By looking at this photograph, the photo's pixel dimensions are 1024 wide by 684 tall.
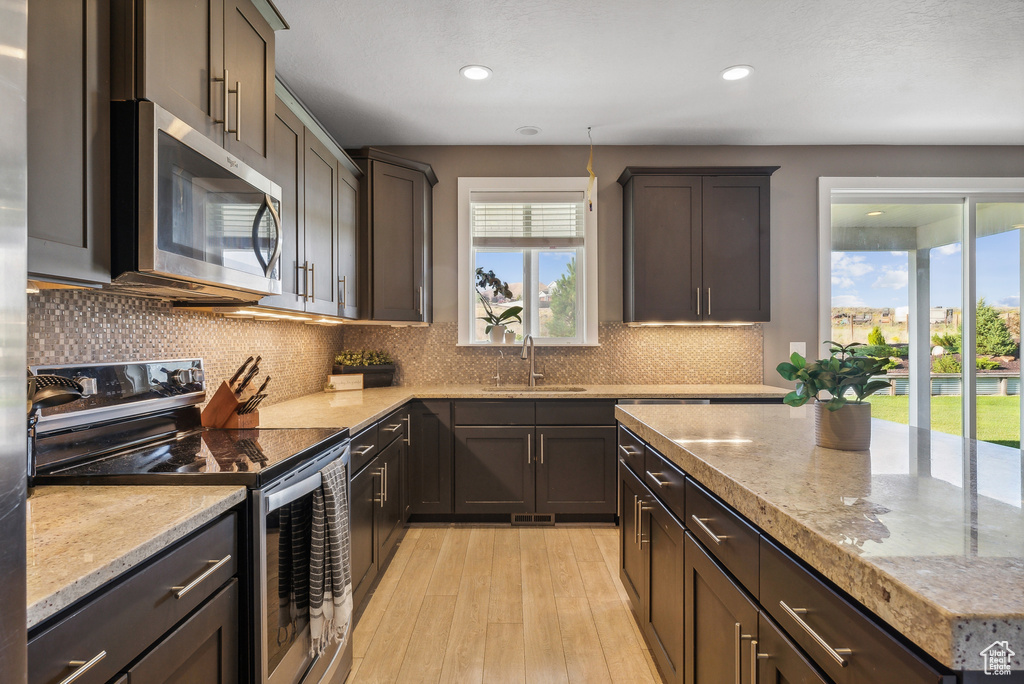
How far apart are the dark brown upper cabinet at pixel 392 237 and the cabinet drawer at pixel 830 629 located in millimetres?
2790

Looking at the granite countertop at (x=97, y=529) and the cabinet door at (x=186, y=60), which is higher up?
the cabinet door at (x=186, y=60)

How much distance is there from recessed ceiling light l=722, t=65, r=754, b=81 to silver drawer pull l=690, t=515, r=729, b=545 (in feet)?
8.17

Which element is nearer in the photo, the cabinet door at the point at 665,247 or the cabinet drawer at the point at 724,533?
the cabinet drawer at the point at 724,533

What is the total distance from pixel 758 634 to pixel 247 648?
1.15 m

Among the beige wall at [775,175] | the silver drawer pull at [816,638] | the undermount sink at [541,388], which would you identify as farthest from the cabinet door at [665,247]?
the silver drawer pull at [816,638]

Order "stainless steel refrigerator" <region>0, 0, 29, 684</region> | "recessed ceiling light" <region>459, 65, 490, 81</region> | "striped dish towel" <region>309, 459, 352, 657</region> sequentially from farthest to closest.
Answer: "recessed ceiling light" <region>459, 65, 490, 81</region>, "striped dish towel" <region>309, 459, 352, 657</region>, "stainless steel refrigerator" <region>0, 0, 29, 684</region>

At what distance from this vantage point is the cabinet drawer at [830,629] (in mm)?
625

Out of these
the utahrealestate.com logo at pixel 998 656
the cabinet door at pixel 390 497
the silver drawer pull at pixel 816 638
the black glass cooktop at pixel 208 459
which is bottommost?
the cabinet door at pixel 390 497

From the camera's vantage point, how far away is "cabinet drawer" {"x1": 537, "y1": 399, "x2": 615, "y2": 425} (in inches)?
127

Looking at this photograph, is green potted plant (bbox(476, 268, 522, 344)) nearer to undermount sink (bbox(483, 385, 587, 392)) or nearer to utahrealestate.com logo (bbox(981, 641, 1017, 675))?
undermount sink (bbox(483, 385, 587, 392))

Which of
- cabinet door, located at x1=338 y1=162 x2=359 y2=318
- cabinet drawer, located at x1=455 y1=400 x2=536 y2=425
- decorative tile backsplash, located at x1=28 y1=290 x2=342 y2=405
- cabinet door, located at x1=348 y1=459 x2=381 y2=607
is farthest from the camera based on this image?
cabinet drawer, located at x1=455 y1=400 x2=536 y2=425

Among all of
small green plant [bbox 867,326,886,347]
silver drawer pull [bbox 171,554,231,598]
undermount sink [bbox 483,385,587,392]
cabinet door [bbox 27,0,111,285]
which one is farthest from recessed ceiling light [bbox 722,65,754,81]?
silver drawer pull [bbox 171,554,231,598]

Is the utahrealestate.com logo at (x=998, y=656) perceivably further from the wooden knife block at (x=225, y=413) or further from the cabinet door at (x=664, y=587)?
the wooden knife block at (x=225, y=413)

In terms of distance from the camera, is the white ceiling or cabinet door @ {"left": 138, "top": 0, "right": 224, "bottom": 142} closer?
cabinet door @ {"left": 138, "top": 0, "right": 224, "bottom": 142}
